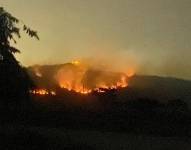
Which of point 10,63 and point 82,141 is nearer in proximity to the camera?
point 10,63

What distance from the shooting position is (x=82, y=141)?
30.5 metres

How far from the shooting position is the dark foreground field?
26250 millimetres

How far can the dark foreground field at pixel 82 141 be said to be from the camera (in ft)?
86.1

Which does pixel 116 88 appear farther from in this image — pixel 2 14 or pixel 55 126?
pixel 2 14

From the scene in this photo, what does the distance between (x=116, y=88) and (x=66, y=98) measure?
43.7 feet

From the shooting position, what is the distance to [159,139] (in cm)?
3516

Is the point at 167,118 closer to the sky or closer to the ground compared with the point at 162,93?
closer to the ground

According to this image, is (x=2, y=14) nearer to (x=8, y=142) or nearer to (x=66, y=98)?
(x=8, y=142)

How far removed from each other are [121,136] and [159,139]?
2288 mm

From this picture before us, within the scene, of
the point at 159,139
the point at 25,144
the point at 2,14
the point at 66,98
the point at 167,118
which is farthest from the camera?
the point at 66,98

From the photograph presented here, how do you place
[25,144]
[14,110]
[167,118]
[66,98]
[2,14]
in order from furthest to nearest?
[66,98]
[167,118]
[14,110]
[25,144]
[2,14]

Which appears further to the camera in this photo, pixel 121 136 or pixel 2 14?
pixel 121 136

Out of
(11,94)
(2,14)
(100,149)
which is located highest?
(2,14)

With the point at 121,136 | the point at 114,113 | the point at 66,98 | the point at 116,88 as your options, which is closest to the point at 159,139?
the point at 121,136
